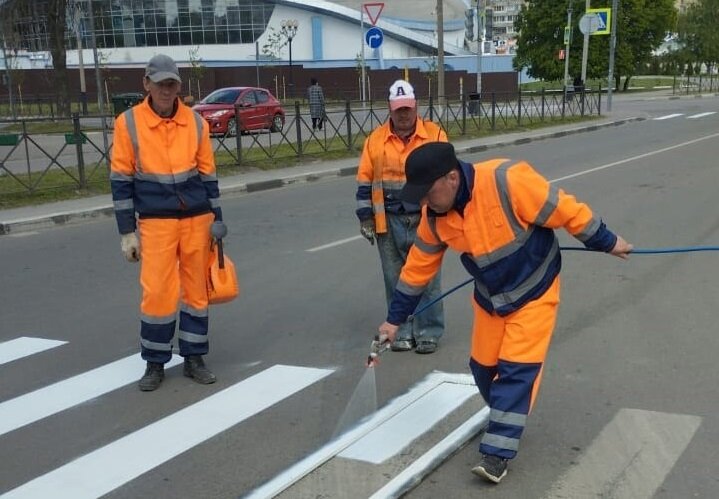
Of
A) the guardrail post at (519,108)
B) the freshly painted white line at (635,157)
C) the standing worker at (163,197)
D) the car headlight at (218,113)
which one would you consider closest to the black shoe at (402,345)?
the standing worker at (163,197)

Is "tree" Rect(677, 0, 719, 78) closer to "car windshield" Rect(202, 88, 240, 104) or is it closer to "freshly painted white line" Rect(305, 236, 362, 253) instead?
"car windshield" Rect(202, 88, 240, 104)

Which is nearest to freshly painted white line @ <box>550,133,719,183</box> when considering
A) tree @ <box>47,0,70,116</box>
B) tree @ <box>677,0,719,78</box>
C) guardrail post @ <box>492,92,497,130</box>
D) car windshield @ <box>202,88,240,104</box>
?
guardrail post @ <box>492,92,497,130</box>

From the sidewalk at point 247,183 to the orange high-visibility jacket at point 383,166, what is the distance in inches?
274

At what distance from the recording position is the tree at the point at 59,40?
27562 millimetres

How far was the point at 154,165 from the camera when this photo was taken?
4625 mm

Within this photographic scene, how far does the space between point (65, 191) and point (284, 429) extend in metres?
10.2

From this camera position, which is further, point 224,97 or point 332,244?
point 224,97

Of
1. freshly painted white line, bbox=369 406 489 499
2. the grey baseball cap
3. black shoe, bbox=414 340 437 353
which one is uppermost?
the grey baseball cap

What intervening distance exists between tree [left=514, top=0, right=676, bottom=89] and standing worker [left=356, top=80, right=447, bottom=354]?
51372 millimetres

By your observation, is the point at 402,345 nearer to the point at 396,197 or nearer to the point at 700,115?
the point at 396,197

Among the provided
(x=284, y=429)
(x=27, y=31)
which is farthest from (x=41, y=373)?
(x=27, y=31)

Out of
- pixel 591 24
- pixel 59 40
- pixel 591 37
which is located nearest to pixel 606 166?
pixel 591 24

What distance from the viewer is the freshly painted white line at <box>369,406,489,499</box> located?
346 centimetres

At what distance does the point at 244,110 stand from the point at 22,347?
17834mm
